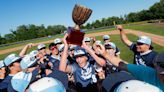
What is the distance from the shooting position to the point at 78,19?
208 inches

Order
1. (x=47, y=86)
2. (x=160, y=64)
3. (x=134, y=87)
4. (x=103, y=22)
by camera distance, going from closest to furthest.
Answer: (x=134, y=87)
(x=47, y=86)
(x=160, y=64)
(x=103, y=22)

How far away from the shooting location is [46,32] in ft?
329

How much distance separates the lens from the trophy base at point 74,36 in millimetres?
5266

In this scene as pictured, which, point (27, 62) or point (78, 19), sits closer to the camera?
point (78, 19)

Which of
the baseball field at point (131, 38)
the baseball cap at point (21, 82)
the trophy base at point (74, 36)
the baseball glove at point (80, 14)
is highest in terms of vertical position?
the baseball glove at point (80, 14)

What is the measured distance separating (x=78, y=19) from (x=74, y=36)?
30 cm

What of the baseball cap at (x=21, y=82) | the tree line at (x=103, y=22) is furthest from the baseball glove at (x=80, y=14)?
the tree line at (x=103, y=22)

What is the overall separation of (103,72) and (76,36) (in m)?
2.38

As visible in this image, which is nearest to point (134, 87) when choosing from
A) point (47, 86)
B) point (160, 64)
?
point (160, 64)

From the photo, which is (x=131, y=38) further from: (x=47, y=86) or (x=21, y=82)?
(x=47, y=86)

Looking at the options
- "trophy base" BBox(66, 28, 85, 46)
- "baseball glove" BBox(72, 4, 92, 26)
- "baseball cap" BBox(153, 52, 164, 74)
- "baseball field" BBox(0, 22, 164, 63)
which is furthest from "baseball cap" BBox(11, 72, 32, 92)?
"baseball field" BBox(0, 22, 164, 63)

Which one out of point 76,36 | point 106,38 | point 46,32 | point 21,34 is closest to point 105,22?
point 46,32

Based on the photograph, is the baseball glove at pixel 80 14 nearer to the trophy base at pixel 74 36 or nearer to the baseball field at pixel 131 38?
A: the trophy base at pixel 74 36

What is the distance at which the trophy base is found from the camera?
207 inches
